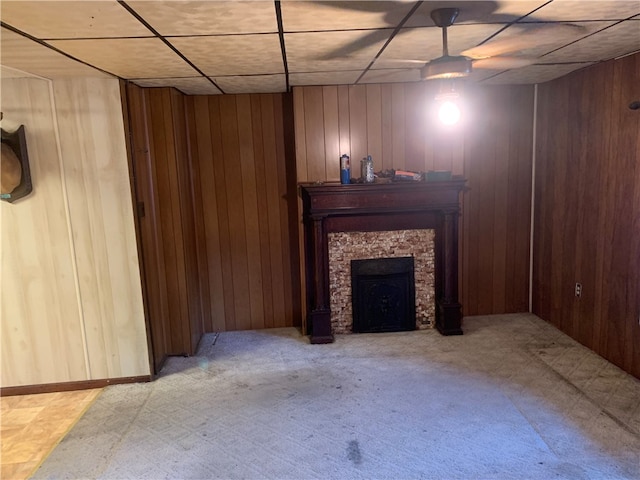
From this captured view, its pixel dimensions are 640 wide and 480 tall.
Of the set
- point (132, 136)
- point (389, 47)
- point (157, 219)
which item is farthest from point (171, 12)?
point (157, 219)

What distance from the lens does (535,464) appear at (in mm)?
2213

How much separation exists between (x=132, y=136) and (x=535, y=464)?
315cm

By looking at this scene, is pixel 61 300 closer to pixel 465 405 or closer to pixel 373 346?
pixel 373 346

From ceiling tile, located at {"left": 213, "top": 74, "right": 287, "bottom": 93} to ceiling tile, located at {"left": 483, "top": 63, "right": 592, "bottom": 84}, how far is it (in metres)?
1.72

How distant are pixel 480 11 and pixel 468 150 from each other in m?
2.25

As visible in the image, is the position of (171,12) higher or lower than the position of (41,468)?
higher

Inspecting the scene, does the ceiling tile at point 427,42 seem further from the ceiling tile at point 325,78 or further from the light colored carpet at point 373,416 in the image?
the light colored carpet at point 373,416

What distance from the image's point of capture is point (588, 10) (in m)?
1.99

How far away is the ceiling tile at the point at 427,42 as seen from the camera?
7.24ft

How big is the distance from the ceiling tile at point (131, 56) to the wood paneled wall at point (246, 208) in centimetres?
93

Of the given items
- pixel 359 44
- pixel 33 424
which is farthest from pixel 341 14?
pixel 33 424

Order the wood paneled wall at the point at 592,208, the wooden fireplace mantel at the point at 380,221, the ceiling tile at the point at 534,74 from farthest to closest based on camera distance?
the wooden fireplace mantel at the point at 380,221 < the ceiling tile at the point at 534,74 < the wood paneled wall at the point at 592,208

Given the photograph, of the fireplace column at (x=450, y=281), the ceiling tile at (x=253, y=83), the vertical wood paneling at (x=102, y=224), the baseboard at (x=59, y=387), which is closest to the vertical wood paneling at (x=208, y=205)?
the ceiling tile at (x=253, y=83)

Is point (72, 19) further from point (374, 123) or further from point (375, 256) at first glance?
point (375, 256)
